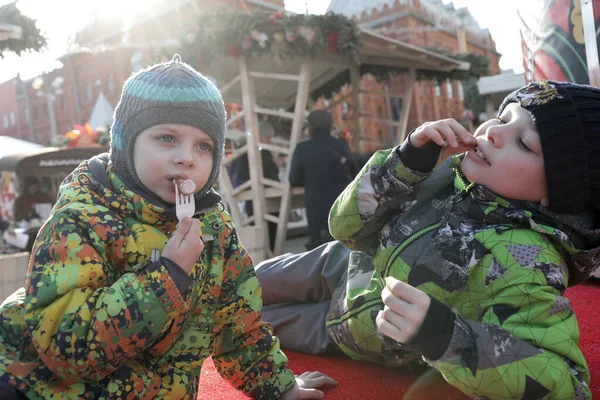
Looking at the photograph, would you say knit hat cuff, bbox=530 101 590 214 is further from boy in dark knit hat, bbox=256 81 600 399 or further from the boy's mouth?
the boy's mouth

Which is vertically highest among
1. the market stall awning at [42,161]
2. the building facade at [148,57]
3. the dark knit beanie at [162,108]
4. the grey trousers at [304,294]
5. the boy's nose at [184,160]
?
the building facade at [148,57]

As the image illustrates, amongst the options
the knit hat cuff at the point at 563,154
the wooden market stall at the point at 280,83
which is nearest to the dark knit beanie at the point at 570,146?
the knit hat cuff at the point at 563,154

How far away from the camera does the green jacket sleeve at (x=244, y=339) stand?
1401 mm

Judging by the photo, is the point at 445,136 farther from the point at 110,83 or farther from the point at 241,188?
the point at 110,83

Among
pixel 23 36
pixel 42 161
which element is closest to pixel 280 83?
pixel 23 36

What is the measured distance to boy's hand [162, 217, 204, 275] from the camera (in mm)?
1108

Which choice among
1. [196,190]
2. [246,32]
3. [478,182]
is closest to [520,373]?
[478,182]

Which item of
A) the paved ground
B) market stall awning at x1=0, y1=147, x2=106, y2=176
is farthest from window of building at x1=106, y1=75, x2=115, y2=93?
the paved ground

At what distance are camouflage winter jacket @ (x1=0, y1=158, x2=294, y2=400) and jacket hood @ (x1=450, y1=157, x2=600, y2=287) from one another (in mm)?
662

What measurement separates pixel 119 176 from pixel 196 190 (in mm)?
182

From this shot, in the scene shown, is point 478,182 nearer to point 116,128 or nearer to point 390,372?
point 390,372

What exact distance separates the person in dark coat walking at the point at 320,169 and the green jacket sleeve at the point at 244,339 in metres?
3.28

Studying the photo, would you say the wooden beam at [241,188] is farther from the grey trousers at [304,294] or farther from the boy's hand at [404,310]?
the boy's hand at [404,310]

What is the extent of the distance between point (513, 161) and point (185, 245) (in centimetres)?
82
